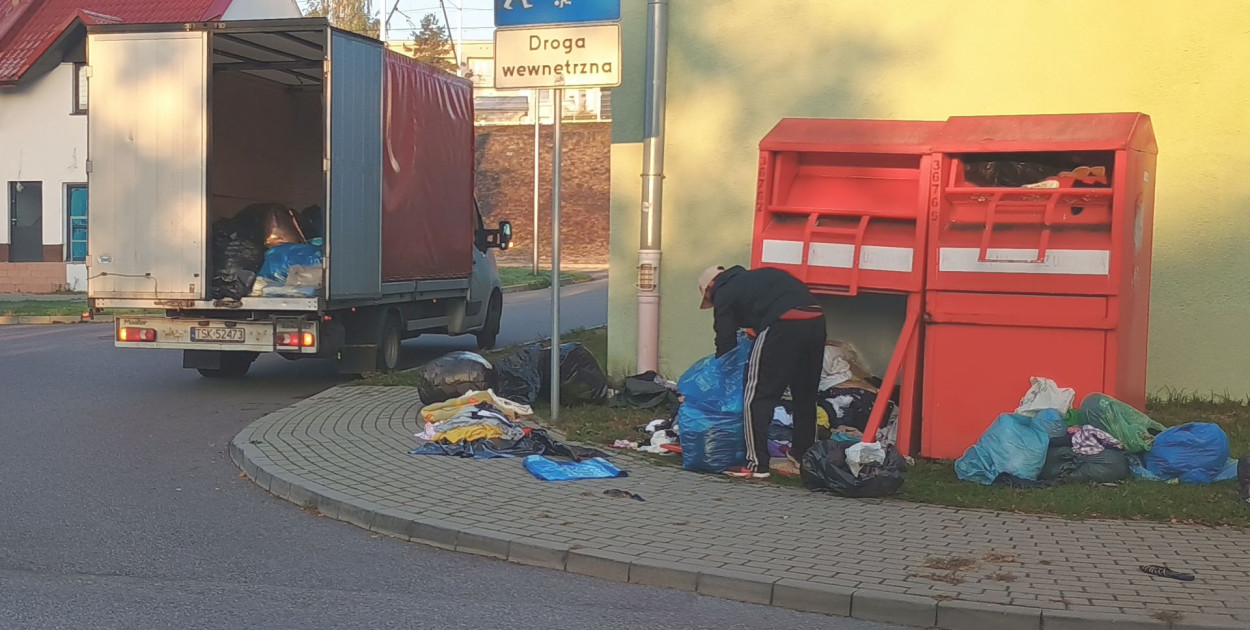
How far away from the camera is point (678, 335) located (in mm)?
11242

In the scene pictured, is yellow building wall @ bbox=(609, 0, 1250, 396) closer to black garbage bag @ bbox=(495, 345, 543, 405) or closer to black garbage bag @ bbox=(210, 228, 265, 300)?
black garbage bag @ bbox=(495, 345, 543, 405)

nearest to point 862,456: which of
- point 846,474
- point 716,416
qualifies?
point 846,474

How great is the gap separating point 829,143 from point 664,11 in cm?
261

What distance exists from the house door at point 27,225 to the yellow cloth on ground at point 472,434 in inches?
948

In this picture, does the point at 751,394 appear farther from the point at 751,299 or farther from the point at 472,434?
the point at 472,434

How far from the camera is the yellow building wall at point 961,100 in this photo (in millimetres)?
9664

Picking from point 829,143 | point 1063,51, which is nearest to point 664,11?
point 829,143

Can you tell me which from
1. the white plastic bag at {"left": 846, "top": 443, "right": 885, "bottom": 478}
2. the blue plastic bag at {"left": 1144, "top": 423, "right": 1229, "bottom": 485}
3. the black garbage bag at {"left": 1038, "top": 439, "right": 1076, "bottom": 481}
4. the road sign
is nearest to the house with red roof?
the road sign

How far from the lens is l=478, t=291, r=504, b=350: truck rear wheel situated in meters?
17.0

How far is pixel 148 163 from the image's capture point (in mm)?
11891

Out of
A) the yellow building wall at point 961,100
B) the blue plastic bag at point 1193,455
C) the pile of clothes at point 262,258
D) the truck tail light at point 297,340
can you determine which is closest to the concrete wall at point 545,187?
the pile of clothes at point 262,258

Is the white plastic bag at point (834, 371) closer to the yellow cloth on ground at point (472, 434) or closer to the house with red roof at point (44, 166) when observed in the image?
the yellow cloth on ground at point (472, 434)

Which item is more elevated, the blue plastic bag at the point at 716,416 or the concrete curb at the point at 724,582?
the blue plastic bag at the point at 716,416

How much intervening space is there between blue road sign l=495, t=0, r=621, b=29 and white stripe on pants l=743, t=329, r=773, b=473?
105 inches
